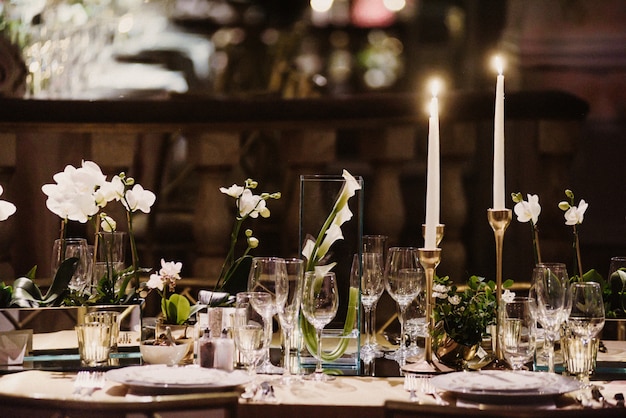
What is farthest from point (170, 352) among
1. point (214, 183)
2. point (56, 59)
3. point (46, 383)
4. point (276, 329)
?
point (56, 59)

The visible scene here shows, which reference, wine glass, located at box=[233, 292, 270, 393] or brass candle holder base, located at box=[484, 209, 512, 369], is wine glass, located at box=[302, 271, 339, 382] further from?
brass candle holder base, located at box=[484, 209, 512, 369]

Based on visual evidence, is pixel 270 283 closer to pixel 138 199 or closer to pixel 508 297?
pixel 138 199

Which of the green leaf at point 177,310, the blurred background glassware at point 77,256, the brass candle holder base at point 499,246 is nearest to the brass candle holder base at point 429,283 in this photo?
the brass candle holder base at point 499,246

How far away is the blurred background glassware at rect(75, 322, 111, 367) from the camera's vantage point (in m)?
2.01

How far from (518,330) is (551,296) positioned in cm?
9

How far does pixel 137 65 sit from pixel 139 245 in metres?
0.74

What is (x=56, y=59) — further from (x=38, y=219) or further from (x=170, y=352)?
(x=170, y=352)

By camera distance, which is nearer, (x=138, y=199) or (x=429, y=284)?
(x=429, y=284)

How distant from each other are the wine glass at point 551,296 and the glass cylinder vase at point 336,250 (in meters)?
0.36

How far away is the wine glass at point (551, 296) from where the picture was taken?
1916mm

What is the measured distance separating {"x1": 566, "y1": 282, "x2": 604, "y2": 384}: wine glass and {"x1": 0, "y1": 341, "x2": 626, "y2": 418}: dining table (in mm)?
43

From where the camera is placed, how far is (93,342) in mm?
2012

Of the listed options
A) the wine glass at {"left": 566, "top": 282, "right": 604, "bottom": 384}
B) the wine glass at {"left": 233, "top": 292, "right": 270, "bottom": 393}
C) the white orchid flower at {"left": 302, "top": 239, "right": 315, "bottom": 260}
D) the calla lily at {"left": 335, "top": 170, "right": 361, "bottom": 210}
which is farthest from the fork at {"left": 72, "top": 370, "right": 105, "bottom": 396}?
the wine glass at {"left": 566, "top": 282, "right": 604, "bottom": 384}

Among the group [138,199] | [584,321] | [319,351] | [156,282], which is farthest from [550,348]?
[138,199]
